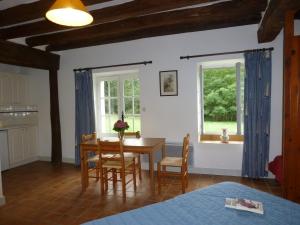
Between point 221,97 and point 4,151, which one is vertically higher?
point 221,97


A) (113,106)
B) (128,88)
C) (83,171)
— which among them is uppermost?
(128,88)

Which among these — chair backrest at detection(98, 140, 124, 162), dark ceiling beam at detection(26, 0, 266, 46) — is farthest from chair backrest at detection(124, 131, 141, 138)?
dark ceiling beam at detection(26, 0, 266, 46)

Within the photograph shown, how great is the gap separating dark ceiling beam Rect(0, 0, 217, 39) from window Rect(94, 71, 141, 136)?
152 cm

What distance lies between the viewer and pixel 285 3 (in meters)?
2.19

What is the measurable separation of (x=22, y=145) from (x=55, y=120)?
0.93 m

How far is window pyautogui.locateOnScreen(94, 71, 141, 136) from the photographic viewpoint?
15.4 feet

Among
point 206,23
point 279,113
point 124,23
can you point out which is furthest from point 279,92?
point 124,23

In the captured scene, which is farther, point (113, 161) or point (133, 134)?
point (133, 134)

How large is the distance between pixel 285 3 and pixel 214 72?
2.00 meters

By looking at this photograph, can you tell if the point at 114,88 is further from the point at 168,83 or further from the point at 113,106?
the point at 168,83

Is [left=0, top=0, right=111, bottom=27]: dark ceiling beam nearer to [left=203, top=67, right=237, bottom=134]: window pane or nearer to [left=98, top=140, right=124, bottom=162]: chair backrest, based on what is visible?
[left=98, top=140, right=124, bottom=162]: chair backrest

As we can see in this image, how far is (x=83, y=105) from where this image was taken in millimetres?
4648

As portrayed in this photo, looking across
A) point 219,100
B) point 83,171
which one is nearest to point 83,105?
point 83,171

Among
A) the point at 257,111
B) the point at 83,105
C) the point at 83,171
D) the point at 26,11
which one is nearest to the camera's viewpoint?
the point at 26,11
